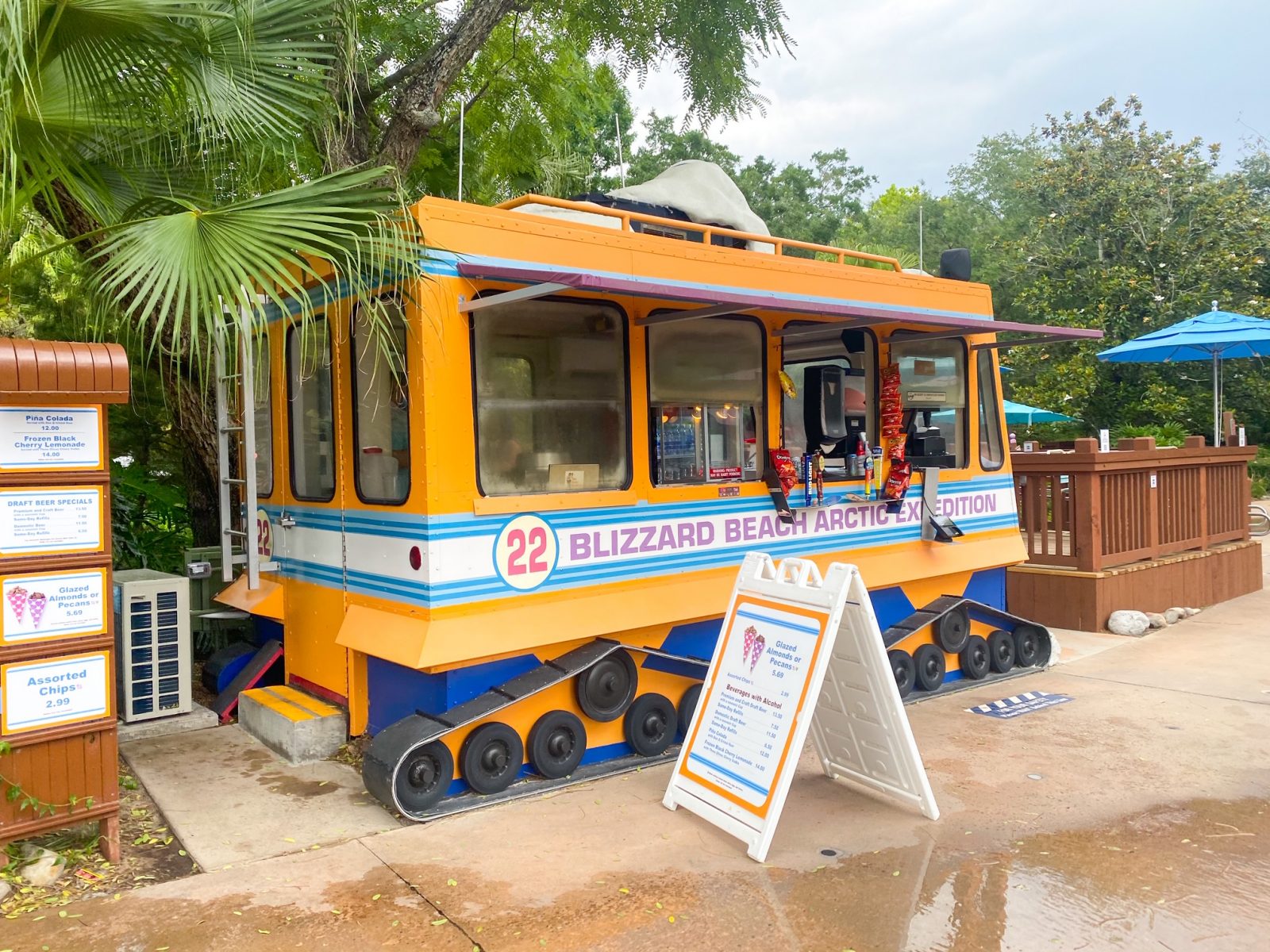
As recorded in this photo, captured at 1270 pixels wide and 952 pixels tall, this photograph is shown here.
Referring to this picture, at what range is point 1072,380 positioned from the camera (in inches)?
803

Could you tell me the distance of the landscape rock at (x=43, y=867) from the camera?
3.75 meters

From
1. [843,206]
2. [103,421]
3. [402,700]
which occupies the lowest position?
[402,700]

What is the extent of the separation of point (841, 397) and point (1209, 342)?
747cm

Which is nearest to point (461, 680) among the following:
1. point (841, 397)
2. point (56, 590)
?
point (56, 590)

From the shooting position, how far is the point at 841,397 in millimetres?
6059

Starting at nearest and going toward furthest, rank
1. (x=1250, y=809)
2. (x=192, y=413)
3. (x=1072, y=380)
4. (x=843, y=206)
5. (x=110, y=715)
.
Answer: (x=110, y=715), (x=1250, y=809), (x=192, y=413), (x=1072, y=380), (x=843, y=206)

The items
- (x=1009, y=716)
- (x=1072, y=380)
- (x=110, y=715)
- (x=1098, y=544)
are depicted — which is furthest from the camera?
(x=1072, y=380)

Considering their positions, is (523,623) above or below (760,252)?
below

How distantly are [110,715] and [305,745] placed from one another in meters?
1.29

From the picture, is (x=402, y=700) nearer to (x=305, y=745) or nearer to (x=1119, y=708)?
(x=305, y=745)

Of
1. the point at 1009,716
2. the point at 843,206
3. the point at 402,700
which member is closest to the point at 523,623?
the point at 402,700

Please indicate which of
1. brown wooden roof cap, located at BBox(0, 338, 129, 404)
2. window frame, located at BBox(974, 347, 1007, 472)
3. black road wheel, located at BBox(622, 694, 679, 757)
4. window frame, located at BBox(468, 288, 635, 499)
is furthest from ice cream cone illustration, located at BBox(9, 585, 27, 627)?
window frame, located at BBox(974, 347, 1007, 472)

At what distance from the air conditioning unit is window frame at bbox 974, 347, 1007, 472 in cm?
537

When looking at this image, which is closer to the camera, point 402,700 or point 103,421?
point 103,421
